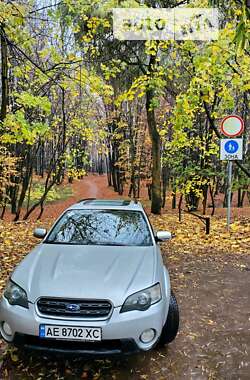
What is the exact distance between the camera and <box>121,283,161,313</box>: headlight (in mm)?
3279

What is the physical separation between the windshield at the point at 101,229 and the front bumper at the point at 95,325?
134cm

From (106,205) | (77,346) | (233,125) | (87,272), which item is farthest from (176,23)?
(77,346)

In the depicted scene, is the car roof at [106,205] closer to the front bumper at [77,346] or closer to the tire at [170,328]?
the tire at [170,328]

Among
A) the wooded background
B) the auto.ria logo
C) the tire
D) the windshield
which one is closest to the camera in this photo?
the tire

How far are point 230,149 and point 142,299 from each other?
683 cm

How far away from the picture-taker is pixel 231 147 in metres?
9.30

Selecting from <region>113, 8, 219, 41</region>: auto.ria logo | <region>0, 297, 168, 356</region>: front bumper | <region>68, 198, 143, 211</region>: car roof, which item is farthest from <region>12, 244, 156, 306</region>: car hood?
<region>113, 8, 219, 41</region>: auto.ria logo

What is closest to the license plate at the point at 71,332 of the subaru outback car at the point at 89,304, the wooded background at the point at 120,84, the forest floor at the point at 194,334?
the subaru outback car at the point at 89,304

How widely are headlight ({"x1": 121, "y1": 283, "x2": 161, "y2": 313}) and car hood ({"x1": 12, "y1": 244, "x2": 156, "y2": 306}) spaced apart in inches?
1.8

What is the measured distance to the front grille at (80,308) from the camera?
3.24m

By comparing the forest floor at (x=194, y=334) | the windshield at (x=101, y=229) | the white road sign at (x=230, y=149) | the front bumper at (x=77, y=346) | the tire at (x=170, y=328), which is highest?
the white road sign at (x=230, y=149)

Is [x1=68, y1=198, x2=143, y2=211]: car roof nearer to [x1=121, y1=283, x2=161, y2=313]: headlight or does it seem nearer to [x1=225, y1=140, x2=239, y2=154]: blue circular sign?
[x1=121, y1=283, x2=161, y2=313]: headlight

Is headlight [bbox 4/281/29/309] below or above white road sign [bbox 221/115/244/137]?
below

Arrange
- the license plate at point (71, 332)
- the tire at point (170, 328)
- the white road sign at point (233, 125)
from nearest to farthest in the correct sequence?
the license plate at point (71, 332) < the tire at point (170, 328) < the white road sign at point (233, 125)
